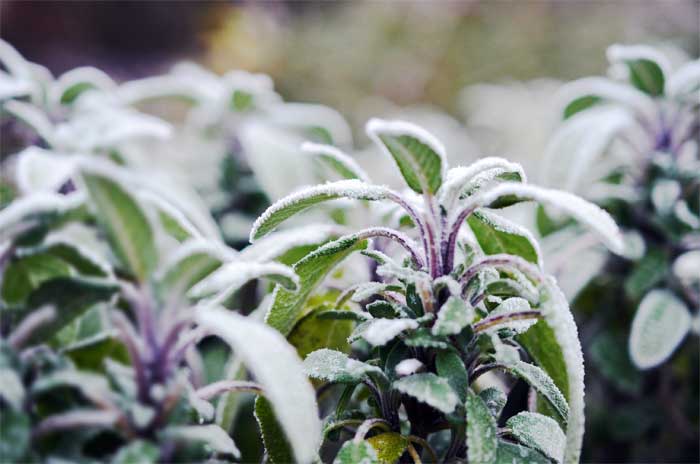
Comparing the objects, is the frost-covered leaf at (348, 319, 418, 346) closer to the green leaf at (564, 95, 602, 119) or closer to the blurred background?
the green leaf at (564, 95, 602, 119)

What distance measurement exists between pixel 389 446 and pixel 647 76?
93cm

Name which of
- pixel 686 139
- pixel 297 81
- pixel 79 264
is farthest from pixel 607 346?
pixel 297 81

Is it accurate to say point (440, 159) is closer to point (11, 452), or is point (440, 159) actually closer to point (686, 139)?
point (11, 452)

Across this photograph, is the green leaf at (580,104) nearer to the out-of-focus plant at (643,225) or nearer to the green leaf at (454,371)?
the out-of-focus plant at (643,225)

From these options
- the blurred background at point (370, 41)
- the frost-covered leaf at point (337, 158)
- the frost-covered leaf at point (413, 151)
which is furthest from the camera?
the blurred background at point (370, 41)

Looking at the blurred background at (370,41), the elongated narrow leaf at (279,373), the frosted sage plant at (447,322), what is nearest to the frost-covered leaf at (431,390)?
the frosted sage plant at (447,322)

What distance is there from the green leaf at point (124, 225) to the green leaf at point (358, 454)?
0.26 meters

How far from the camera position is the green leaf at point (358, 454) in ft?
2.00

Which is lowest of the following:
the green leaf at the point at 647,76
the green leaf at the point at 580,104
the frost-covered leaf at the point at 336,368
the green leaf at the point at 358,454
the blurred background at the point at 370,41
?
the green leaf at the point at 358,454

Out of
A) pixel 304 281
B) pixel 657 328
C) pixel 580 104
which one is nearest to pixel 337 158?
pixel 304 281

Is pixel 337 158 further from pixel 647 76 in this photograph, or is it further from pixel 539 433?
pixel 647 76

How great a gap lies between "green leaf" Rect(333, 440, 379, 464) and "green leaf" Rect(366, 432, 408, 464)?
47 mm

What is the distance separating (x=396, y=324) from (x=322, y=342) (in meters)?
0.28

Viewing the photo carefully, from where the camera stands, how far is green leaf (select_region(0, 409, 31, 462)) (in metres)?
0.53
